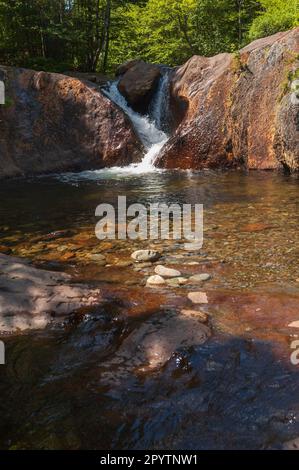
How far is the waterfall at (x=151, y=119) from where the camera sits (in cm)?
1199

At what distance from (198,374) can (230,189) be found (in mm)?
5570

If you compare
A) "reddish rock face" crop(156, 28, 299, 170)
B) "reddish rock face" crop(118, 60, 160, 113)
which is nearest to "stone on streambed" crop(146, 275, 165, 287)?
"reddish rock face" crop(156, 28, 299, 170)

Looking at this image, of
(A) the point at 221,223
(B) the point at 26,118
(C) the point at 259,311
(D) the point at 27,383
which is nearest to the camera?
(D) the point at 27,383

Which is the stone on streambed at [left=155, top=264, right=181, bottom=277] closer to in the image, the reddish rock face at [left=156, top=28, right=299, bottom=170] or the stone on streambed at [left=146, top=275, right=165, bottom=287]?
the stone on streambed at [left=146, top=275, right=165, bottom=287]

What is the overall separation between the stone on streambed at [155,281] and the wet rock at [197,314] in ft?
1.83

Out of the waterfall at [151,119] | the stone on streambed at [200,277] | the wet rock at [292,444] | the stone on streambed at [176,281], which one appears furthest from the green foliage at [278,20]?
the wet rock at [292,444]

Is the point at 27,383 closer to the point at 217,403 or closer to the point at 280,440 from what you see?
the point at 217,403

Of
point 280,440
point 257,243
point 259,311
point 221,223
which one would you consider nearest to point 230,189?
point 221,223

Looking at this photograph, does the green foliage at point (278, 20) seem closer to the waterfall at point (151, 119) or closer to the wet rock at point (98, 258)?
the waterfall at point (151, 119)

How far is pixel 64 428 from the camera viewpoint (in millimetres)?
1799

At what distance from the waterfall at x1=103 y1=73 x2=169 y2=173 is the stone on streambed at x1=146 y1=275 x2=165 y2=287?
8383 millimetres

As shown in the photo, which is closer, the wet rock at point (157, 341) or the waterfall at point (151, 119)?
the wet rock at point (157, 341)

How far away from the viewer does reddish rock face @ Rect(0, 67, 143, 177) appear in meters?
11.0
